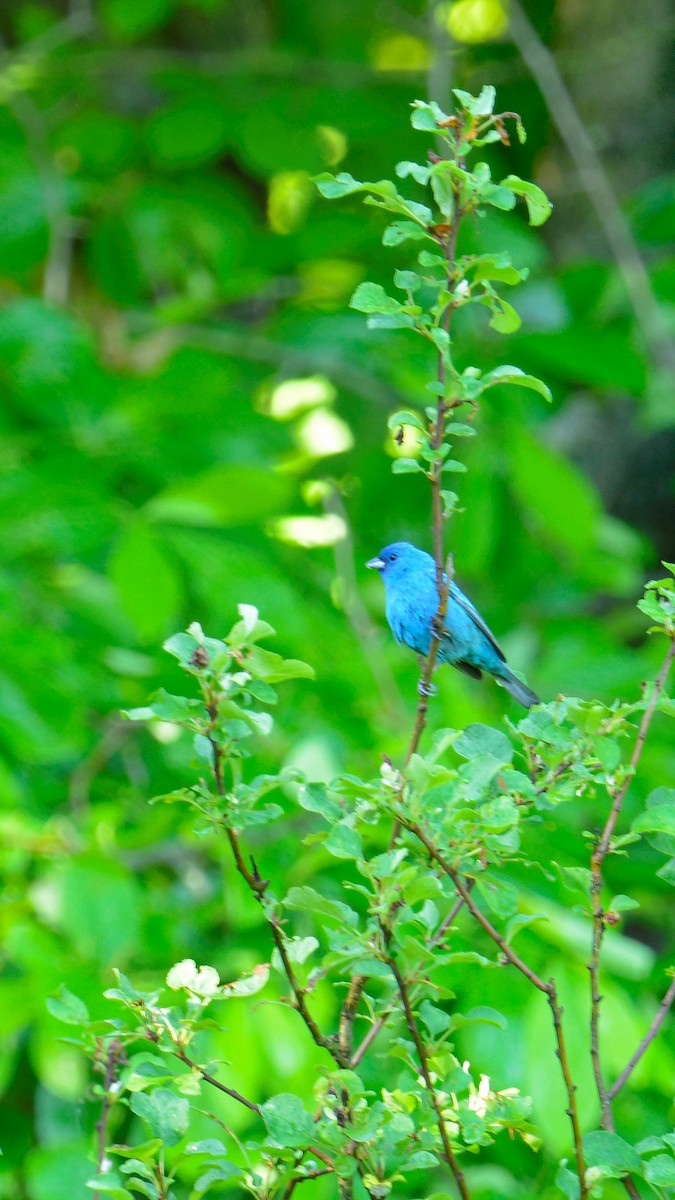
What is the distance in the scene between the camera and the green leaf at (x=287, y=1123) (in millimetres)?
1265

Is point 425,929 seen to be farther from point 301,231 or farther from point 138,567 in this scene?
point 301,231

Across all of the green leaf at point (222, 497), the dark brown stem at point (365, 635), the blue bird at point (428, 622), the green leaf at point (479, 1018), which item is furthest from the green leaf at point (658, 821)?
the green leaf at point (222, 497)

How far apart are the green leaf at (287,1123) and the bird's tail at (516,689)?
5.50 ft

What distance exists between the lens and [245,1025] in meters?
→ 2.86

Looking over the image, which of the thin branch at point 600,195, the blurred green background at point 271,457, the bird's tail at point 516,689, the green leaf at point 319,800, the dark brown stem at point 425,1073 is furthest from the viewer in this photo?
the thin branch at point 600,195

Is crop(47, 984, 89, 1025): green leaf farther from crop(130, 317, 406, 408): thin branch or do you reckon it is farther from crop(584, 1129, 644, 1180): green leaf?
crop(130, 317, 406, 408): thin branch

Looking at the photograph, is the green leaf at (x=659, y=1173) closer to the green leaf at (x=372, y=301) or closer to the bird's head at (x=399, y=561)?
the green leaf at (x=372, y=301)

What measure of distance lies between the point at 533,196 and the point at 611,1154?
0.96m

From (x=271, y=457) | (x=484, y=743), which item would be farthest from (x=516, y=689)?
(x=484, y=743)

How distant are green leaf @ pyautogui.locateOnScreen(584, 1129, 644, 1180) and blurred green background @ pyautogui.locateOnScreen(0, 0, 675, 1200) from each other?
4.40 ft

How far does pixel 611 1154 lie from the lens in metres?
1.35

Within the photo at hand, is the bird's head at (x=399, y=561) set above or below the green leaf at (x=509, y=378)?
below

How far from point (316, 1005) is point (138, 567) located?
45.4 inches

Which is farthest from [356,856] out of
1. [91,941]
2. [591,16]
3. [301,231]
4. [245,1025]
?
[591,16]
